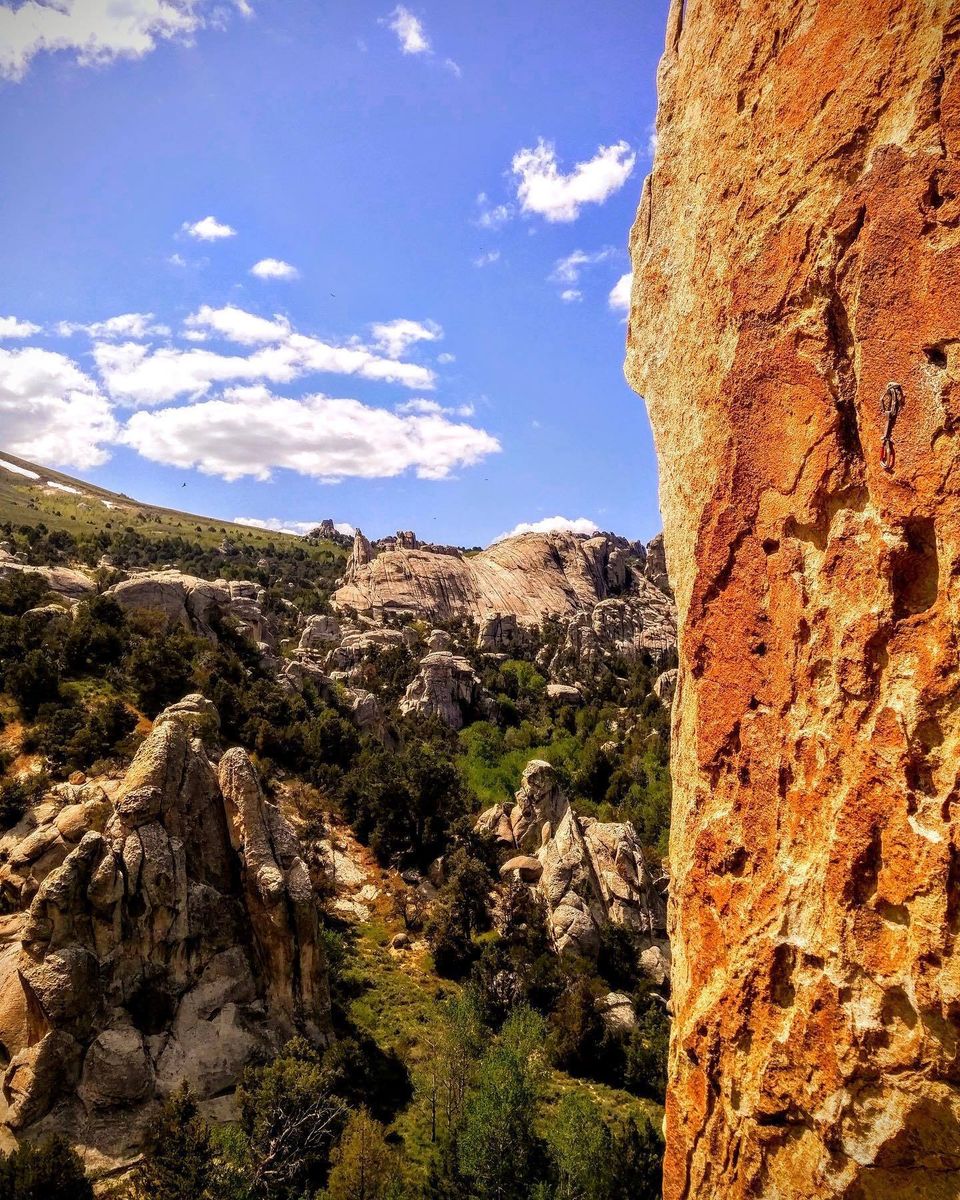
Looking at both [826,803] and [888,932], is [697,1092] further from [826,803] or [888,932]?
[826,803]

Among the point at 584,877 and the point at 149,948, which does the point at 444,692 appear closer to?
the point at 584,877

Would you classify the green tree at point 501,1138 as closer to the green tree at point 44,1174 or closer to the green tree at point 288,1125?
the green tree at point 288,1125

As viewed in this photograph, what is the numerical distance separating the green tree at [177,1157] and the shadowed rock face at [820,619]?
1124 centimetres

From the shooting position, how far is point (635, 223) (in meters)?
9.66

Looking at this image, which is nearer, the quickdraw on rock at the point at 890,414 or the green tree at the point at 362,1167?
the quickdraw on rock at the point at 890,414

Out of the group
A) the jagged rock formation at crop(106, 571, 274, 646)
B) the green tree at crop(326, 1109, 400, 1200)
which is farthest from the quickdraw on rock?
the jagged rock formation at crop(106, 571, 274, 646)

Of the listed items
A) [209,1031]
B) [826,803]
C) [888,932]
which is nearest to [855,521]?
[826,803]

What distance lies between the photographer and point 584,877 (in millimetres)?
31594

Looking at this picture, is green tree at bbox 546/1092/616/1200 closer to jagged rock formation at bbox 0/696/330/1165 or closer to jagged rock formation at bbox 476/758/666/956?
jagged rock formation at bbox 0/696/330/1165

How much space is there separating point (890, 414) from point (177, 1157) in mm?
17992

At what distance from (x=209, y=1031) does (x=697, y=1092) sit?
52.2 ft

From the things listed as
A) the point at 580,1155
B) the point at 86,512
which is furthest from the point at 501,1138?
the point at 86,512

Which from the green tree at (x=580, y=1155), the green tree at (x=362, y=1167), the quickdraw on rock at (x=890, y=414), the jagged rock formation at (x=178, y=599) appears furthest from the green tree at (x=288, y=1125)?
the jagged rock formation at (x=178, y=599)

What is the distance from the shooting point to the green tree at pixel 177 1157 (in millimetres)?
13375
